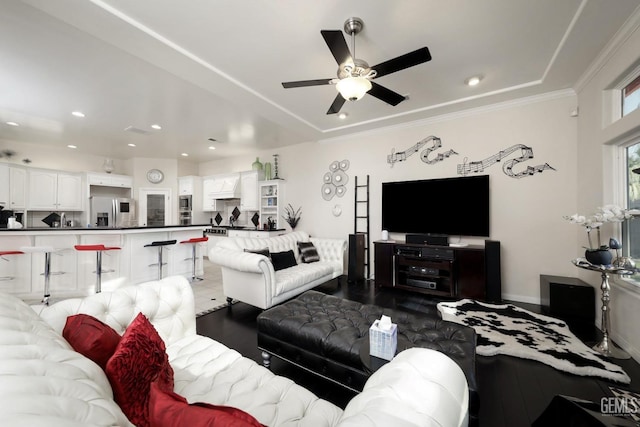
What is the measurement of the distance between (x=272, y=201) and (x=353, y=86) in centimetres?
433

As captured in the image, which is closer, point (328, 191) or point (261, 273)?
point (261, 273)

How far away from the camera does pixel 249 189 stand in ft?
20.7

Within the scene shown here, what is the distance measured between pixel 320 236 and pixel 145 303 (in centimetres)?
396

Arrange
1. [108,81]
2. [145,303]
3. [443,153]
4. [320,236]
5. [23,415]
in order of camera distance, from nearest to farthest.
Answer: [23,415], [145,303], [108,81], [443,153], [320,236]

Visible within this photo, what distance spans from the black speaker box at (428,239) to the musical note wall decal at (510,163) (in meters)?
1.11

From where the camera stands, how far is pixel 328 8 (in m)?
1.98

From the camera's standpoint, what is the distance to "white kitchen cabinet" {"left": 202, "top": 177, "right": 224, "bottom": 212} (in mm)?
7066

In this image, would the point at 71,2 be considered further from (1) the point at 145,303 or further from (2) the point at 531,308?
(2) the point at 531,308

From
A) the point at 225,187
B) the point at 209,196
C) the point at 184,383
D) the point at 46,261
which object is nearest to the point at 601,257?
the point at 184,383

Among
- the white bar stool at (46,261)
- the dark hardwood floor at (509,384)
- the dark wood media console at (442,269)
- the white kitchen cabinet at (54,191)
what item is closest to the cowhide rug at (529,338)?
the dark hardwood floor at (509,384)

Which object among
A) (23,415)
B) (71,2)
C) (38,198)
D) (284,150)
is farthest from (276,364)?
(38,198)

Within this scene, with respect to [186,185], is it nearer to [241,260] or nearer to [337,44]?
[241,260]

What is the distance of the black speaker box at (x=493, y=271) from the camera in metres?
3.34

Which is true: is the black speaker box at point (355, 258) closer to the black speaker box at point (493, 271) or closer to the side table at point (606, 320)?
the black speaker box at point (493, 271)
